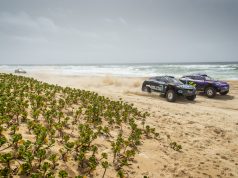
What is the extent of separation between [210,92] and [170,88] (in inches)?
168

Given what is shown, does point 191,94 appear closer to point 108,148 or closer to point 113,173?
point 108,148

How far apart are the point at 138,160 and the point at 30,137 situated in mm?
2791

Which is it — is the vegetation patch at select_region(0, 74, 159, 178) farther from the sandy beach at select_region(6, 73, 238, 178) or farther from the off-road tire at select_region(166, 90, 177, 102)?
the off-road tire at select_region(166, 90, 177, 102)

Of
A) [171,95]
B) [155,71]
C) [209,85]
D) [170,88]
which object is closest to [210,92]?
[209,85]

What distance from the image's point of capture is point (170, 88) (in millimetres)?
15570

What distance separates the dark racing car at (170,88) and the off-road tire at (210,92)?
2.53 metres

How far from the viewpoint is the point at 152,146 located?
659 centimetres

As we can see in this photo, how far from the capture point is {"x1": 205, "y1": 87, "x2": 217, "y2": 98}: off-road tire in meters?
17.3

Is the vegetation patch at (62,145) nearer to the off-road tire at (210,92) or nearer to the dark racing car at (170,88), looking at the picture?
the dark racing car at (170,88)

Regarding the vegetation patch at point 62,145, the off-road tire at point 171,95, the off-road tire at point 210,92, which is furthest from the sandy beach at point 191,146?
the off-road tire at point 210,92

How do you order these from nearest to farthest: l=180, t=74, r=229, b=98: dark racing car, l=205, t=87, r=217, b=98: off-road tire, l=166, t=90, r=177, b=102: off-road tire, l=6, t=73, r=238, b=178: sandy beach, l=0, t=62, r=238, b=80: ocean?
l=6, t=73, r=238, b=178: sandy beach < l=166, t=90, r=177, b=102: off-road tire < l=205, t=87, r=217, b=98: off-road tire < l=180, t=74, r=229, b=98: dark racing car < l=0, t=62, r=238, b=80: ocean

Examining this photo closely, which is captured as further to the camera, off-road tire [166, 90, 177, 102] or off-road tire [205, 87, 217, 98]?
off-road tire [205, 87, 217, 98]

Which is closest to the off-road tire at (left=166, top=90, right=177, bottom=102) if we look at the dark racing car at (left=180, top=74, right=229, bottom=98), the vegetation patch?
the dark racing car at (left=180, top=74, right=229, bottom=98)

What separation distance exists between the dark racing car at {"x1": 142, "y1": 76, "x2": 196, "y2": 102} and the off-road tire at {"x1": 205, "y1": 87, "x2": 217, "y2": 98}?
2527 mm
